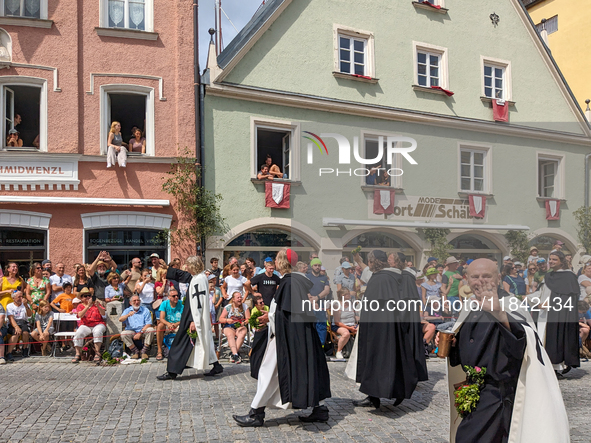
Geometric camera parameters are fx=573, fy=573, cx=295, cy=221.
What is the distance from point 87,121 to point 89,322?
5.80m

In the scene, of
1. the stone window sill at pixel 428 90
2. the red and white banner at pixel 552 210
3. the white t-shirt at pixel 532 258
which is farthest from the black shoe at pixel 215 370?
the stone window sill at pixel 428 90

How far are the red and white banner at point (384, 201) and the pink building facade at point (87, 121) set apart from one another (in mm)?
8663

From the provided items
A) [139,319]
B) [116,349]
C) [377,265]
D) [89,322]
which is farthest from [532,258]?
[89,322]

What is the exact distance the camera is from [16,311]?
1073cm

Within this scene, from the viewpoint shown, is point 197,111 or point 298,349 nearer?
point 298,349

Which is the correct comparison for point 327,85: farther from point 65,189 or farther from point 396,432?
point 396,432

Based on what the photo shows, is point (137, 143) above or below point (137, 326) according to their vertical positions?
above

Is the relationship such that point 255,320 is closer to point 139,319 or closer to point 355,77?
point 139,319

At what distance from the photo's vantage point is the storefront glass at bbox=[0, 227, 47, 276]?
13.6 metres

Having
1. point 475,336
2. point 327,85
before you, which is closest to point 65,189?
point 327,85

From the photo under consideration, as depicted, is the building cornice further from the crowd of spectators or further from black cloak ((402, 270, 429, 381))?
black cloak ((402, 270, 429, 381))

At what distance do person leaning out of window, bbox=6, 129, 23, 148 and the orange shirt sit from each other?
4.67 metres

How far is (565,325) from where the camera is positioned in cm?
896

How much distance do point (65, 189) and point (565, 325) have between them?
11134mm
